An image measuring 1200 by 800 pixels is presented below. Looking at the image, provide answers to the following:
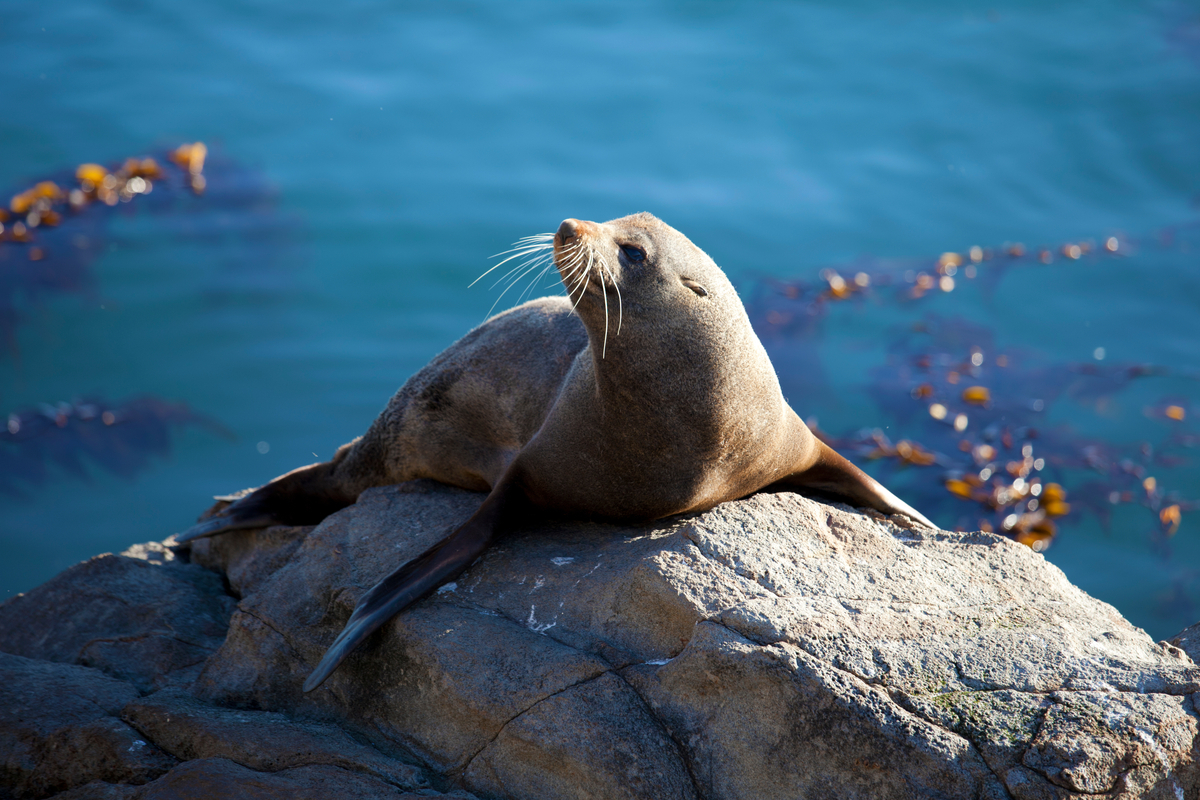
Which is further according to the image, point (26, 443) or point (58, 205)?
point (58, 205)

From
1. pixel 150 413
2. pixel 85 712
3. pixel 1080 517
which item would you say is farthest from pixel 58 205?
pixel 1080 517

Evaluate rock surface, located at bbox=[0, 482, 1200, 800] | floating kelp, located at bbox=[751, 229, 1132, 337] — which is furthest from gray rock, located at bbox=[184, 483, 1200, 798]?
floating kelp, located at bbox=[751, 229, 1132, 337]

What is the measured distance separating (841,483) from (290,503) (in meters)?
3.47

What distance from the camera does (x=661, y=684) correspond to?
12.7 feet

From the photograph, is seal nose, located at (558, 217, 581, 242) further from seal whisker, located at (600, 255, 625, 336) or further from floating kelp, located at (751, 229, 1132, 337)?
floating kelp, located at (751, 229, 1132, 337)

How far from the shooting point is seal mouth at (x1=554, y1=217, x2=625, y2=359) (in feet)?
13.8

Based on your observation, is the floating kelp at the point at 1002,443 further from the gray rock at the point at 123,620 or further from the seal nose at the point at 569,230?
the gray rock at the point at 123,620

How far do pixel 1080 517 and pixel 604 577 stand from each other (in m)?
6.56

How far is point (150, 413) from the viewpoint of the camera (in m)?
10.6

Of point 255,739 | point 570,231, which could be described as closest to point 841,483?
point 570,231

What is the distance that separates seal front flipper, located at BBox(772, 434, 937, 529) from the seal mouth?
150 centimetres

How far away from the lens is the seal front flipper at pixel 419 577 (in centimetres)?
425

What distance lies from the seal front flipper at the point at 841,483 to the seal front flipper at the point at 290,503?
9.48 ft

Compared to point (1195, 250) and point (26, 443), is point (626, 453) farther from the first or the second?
point (1195, 250)
